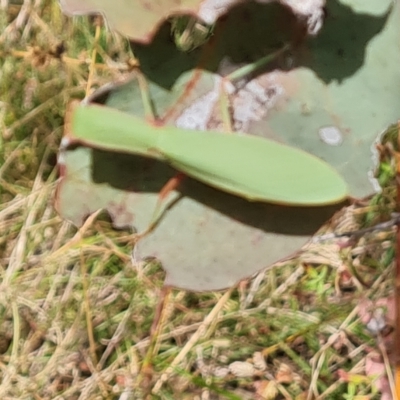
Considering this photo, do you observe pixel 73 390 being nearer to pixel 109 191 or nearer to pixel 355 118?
pixel 109 191

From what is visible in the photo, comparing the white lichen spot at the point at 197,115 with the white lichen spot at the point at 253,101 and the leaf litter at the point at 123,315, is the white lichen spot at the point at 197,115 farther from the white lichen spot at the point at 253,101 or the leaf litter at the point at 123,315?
the leaf litter at the point at 123,315

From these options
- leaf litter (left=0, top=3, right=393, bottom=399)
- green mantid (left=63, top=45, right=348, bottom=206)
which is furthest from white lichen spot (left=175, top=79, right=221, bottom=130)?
leaf litter (left=0, top=3, right=393, bottom=399)

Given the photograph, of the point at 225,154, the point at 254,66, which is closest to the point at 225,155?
the point at 225,154

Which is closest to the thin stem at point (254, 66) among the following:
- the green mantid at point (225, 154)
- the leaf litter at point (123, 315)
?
the green mantid at point (225, 154)

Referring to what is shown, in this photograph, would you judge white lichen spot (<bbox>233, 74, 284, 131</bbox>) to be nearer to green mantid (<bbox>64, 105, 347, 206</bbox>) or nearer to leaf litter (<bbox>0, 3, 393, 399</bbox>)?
green mantid (<bbox>64, 105, 347, 206</bbox>)

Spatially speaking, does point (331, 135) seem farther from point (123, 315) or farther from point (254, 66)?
point (123, 315)

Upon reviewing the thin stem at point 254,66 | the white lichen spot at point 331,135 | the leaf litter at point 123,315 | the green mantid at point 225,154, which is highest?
the thin stem at point 254,66
